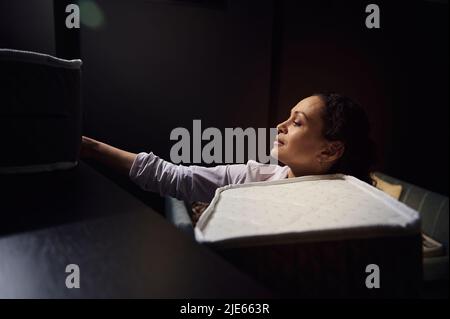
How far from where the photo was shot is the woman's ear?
1160mm

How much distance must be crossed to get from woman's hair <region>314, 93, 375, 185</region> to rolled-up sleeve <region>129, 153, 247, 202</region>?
344 millimetres

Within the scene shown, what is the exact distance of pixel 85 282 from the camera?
12.8 inches

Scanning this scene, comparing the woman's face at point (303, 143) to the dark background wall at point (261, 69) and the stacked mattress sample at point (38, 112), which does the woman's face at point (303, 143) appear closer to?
the stacked mattress sample at point (38, 112)

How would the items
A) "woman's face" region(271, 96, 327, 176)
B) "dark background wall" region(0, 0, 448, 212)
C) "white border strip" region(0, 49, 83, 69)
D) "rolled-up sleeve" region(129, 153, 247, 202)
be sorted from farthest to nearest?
"dark background wall" region(0, 0, 448, 212)
"rolled-up sleeve" region(129, 153, 247, 202)
"woman's face" region(271, 96, 327, 176)
"white border strip" region(0, 49, 83, 69)

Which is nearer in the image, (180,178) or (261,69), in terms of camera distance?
(180,178)

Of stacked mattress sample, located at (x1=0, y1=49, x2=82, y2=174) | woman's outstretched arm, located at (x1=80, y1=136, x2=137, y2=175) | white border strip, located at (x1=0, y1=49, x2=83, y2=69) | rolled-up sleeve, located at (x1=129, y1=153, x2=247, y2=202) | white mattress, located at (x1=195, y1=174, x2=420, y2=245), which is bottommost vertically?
rolled-up sleeve, located at (x1=129, y1=153, x2=247, y2=202)

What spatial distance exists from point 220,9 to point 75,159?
2061 mm

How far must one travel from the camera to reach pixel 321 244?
0.46m

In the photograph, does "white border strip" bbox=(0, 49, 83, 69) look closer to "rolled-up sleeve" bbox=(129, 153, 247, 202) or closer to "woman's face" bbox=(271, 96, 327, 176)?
Result: "rolled-up sleeve" bbox=(129, 153, 247, 202)

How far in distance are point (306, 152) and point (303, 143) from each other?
31 mm

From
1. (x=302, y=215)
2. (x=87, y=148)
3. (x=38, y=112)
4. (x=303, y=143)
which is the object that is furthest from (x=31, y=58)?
(x=303, y=143)

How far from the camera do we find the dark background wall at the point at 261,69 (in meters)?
2.43

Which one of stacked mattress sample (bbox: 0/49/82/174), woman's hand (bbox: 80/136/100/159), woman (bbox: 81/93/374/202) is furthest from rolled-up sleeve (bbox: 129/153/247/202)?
stacked mattress sample (bbox: 0/49/82/174)

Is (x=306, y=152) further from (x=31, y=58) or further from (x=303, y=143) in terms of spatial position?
(x=31, y=58)
